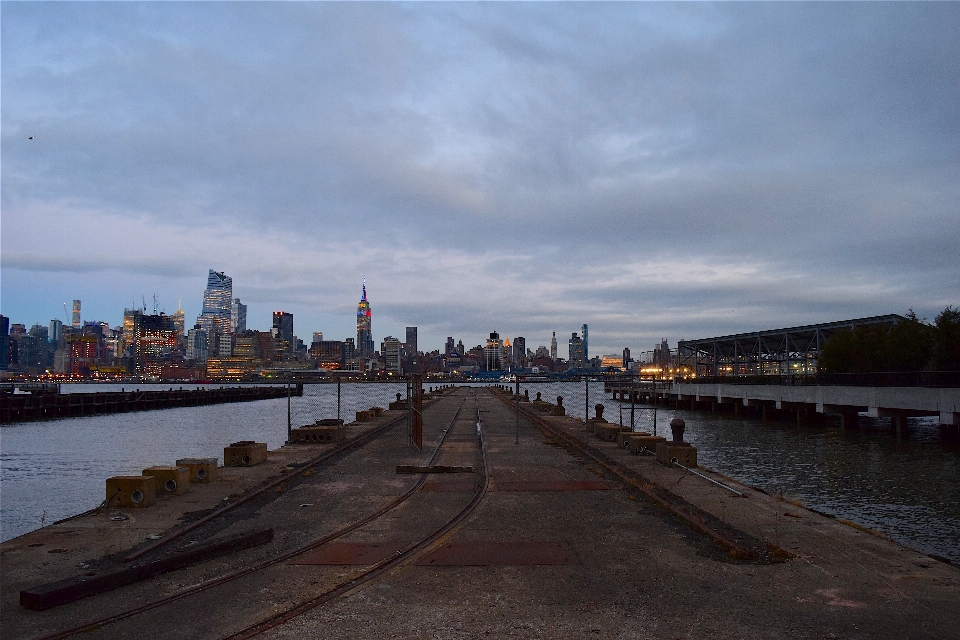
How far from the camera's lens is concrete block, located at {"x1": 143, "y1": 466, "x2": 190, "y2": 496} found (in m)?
16.4

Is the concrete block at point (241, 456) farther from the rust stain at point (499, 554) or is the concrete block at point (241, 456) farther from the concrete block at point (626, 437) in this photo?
the concrete block at point (626, 437)

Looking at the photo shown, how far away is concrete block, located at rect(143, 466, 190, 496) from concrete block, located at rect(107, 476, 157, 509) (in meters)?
1.04

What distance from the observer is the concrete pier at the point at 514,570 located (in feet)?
26.7

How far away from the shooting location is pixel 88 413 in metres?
92.9

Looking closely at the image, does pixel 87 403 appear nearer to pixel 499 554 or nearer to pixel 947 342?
pixel 499 554

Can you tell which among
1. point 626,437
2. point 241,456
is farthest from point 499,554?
point 626,437

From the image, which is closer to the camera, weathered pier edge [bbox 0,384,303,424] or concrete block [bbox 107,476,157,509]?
concrete block [bbox 107,476,157,509]

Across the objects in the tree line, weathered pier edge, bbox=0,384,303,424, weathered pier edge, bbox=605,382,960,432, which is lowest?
weathered pier edge, bbox=0,384,303,424

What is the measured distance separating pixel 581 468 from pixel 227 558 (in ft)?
44.0

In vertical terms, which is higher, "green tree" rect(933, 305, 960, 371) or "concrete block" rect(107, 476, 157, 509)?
"green tree" rect(933, 305, 960, 371)

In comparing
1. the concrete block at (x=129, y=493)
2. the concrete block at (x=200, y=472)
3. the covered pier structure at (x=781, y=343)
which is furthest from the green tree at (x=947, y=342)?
the concrete block at (x=129, y=493)

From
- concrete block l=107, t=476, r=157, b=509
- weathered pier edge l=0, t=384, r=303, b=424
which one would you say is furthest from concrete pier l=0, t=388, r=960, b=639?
weathered pier edge l=0, t=384, r=303, b=424

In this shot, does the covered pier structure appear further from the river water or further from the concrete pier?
the concrete pier

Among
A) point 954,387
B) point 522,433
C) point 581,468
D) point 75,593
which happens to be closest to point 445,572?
point 75,593
